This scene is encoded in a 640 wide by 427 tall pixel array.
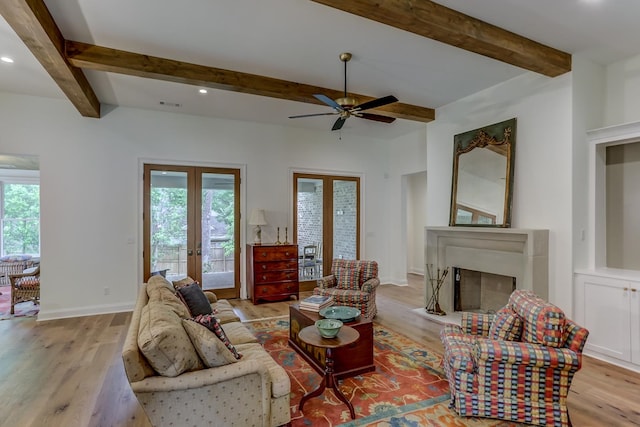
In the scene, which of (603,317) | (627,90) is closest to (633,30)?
(627,90)

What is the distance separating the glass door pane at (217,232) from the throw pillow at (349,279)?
2.19 m

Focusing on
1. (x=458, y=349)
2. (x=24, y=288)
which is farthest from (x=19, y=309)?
(x=458, y=349)

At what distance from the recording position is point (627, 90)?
12.3 ft

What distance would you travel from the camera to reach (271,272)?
577cm

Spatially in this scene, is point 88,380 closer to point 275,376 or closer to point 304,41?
A: point 275,376

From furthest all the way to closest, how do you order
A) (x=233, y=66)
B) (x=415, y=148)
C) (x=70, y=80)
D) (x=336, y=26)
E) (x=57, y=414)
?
(x=415, y=148) < (x=233, y=66) < (x=70, y=80) < (x=336, y=26) < (x=57, y=414)

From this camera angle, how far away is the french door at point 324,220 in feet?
21.7

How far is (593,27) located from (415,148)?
377cm

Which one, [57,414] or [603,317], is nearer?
[57,414]

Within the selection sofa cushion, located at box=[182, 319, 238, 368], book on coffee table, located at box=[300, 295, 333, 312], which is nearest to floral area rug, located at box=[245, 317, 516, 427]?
book on coffee table, located at box=[300, 295, 333, 312]

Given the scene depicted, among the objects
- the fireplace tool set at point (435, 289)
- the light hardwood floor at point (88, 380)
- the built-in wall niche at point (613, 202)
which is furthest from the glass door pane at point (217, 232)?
the built-in wall niche at point (613, 202)

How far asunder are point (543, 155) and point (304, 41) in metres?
3.08

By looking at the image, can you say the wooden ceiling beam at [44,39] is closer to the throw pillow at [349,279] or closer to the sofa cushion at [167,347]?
the sofa cushion at [167,347]

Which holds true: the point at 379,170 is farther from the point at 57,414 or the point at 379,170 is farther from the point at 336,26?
the point at 57,414
